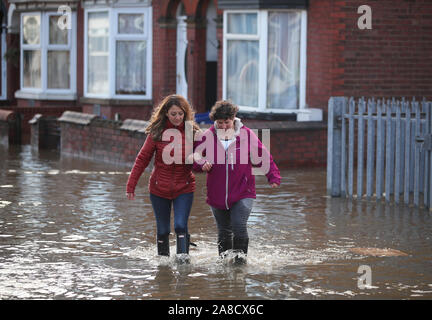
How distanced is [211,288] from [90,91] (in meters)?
16.9

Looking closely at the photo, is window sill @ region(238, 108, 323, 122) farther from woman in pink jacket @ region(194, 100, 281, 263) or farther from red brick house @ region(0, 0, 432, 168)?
woman in pink jacket @ region(194, 100, 281, 263)

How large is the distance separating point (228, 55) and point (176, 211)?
10.7m

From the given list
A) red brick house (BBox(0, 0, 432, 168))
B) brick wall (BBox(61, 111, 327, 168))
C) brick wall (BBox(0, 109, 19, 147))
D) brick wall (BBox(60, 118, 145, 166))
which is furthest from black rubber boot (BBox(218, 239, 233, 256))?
brick wall (BBox(0, 109, 19, 147))

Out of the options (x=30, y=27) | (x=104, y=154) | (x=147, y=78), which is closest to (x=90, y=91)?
(x=147, y=78)

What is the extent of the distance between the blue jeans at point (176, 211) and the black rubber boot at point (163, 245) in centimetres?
5

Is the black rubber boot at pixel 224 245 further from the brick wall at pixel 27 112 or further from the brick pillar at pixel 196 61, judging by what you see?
the brick wall at pixel 27 112

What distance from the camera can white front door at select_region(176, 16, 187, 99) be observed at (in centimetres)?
2197

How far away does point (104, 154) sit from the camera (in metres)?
18.1

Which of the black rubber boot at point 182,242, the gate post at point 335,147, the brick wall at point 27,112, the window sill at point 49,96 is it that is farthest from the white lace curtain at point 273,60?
the black rubber boot at point 182,242

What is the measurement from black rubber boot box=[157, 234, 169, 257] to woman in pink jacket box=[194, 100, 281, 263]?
541 millimetres

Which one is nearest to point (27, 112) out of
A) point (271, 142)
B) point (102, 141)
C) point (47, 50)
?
point (47, 50)

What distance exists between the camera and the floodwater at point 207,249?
7.54 meters
